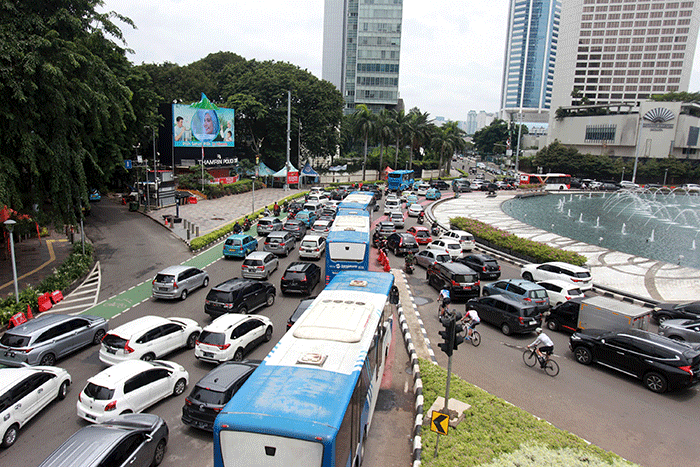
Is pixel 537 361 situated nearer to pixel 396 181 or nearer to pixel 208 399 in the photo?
pixel 208 399

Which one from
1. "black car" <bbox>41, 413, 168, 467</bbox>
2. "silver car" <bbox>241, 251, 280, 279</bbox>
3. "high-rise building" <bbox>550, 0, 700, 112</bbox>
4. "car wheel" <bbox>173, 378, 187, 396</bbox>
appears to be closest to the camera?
"black car" <bbox>41, 413, 168, 467</bbox>

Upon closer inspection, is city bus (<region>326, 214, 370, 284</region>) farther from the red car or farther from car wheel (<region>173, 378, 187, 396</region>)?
the red car

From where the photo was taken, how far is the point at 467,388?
41.4 ft

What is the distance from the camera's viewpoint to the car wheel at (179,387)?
1323 centimetres

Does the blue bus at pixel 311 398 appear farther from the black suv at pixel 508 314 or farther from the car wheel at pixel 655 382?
the car wheel at pixel 655 382

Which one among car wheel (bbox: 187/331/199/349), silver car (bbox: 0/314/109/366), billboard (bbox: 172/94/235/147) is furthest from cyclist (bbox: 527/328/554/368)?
billboard (bbox: 172/94/235/147)

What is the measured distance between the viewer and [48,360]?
1509 centimetres

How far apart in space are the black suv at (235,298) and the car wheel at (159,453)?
8344mm

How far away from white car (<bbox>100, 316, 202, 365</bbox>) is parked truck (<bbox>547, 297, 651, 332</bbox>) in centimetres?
1452

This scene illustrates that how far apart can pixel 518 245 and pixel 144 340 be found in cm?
2419

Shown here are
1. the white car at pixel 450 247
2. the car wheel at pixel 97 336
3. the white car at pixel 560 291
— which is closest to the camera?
the car wheel at pixel 97 336

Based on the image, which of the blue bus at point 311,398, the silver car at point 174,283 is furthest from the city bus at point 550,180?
the blue bus at point 311,398

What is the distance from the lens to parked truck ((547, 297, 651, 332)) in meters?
16.5

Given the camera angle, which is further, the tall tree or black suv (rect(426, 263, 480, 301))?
black suv (rect(426, 263, 480, 301))
